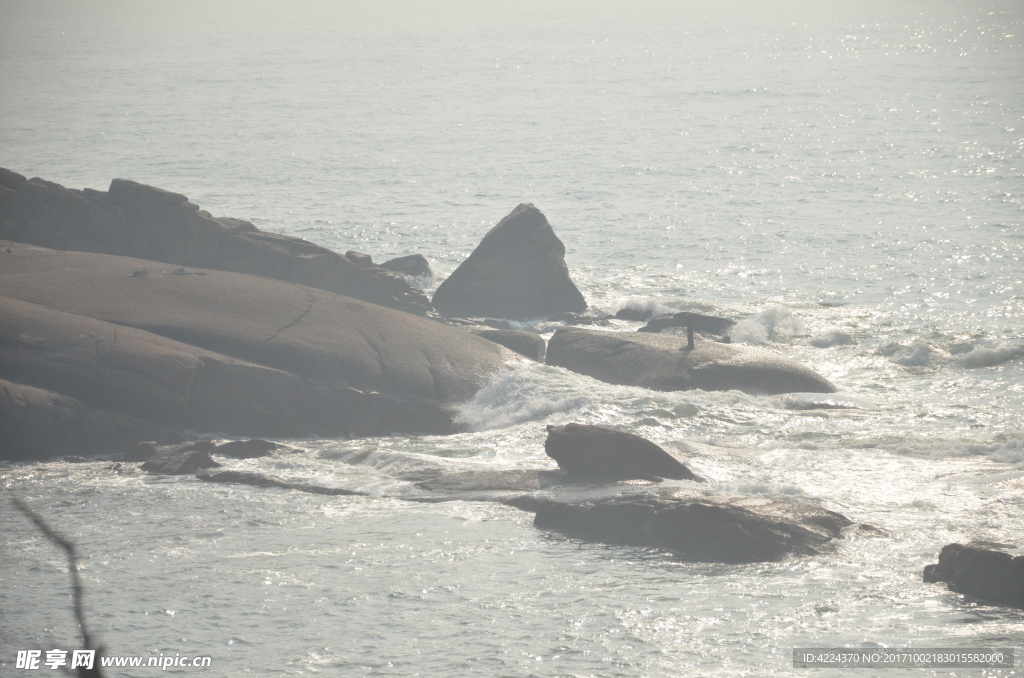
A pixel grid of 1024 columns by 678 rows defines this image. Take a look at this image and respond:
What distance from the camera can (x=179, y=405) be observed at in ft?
58.9

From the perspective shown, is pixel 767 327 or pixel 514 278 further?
pixel 514 278

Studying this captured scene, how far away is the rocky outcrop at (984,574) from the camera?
11.5 m

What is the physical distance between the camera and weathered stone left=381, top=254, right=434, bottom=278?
1312 inches

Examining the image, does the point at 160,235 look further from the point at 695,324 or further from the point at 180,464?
the point at 695,324

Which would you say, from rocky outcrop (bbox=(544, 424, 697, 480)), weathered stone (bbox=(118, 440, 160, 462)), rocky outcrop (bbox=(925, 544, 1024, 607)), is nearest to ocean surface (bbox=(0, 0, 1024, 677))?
rocky outcrop (bbox=(925, 544, 1024, 607))

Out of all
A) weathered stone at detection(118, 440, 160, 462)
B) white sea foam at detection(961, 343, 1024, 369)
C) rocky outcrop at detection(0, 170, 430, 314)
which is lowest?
weathered stone at detection(118, 440, 160, 462)

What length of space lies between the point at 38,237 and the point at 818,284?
22.4 m

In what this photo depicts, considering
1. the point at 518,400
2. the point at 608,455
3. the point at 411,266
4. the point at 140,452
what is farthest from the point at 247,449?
the point at 411,266

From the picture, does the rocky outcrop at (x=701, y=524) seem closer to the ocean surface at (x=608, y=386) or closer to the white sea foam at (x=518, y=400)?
the ocean surface at (x=608, y=386)

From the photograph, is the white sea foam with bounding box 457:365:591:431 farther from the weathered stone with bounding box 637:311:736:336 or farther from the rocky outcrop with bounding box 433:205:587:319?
the rocky outcrop with bounding box 433:205:587:319

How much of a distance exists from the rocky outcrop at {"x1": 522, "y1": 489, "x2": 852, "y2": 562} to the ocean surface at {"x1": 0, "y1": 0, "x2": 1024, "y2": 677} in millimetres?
296

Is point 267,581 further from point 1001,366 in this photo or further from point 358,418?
point 1001,366

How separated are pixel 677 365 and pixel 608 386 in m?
1.54

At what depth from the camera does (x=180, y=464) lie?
53.1 ft
